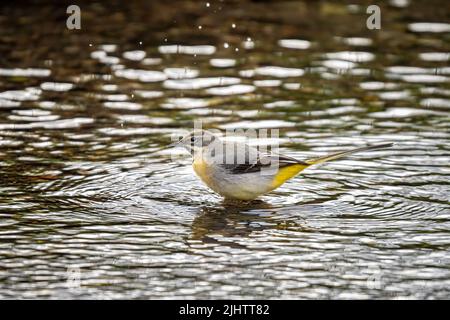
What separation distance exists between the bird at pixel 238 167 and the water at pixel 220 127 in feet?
0.66

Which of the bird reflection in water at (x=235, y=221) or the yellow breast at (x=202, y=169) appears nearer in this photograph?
the bird reflection in water at (x=235, y=221)

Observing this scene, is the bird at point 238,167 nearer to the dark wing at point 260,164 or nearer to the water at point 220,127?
the dark wing at point 260,164

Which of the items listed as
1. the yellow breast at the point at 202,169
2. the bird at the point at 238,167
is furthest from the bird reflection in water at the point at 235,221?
the yellow breast at the point at 202,169

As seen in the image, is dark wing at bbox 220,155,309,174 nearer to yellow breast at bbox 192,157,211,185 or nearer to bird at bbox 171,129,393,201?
bird at bbox 171,129,393,201

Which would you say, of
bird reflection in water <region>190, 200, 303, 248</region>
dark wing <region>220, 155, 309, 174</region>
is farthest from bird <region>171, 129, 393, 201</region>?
bird reflection in water <region>190, 200, 303, 248</region>

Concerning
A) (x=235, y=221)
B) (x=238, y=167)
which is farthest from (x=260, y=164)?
(x=235, y=221)

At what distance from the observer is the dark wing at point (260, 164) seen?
9234 millimetres

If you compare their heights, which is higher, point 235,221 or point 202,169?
point 202,169

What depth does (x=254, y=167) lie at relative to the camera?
9375 millimetres

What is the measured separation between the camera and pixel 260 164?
937 cm

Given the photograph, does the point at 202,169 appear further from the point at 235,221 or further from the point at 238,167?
the point at 235,221

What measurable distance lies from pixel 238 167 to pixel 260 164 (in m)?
0.22

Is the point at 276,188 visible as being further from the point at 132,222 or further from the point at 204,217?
the point at 132,222

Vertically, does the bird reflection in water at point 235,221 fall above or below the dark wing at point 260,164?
below
